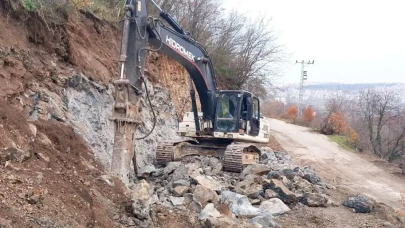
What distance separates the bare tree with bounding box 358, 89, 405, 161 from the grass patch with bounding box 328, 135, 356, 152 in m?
1.58

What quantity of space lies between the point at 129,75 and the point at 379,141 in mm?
23033

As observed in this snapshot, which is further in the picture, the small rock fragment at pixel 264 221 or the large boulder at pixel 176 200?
the large boulder at pixel 176 200

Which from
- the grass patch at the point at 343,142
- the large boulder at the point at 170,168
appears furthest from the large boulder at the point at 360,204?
the grass patch at the point at 343,142

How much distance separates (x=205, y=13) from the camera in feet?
67.9

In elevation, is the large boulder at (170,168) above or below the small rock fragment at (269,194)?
above

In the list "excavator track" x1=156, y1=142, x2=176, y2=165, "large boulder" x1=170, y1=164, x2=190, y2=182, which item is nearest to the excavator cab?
"excavator track" x1=156, y1=142, x2=176, y2=165

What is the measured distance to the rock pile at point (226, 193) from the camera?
6000mm

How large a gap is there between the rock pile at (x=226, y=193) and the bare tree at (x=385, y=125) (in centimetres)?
1767

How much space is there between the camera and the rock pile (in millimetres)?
6000

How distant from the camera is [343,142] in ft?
86.5

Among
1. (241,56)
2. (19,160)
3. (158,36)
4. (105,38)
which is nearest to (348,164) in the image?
(241,56)

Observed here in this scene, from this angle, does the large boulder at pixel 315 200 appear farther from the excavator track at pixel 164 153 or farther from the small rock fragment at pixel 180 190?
the excavator track at pixel 164 153

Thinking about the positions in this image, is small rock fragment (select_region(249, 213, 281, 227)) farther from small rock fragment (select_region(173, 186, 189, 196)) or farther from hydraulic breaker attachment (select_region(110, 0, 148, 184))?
hydraulic breaker attachment (select_region(110, 0, 148, 184))

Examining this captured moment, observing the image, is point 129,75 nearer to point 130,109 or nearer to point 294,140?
point 130,109
